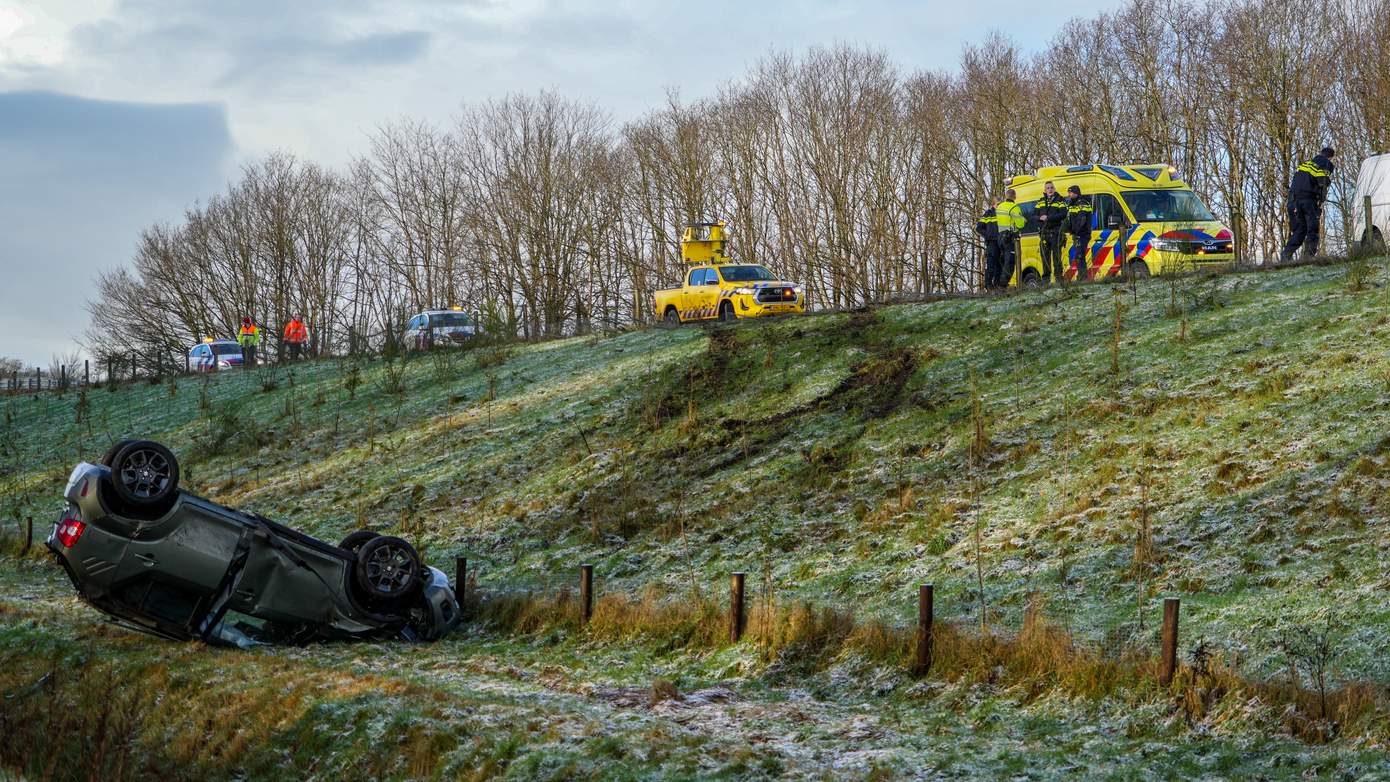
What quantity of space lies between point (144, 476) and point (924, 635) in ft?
23.9

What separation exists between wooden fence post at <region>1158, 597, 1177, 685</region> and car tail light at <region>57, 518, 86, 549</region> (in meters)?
9.35

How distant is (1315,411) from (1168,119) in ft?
115

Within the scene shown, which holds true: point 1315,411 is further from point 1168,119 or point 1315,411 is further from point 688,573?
point 1168,119

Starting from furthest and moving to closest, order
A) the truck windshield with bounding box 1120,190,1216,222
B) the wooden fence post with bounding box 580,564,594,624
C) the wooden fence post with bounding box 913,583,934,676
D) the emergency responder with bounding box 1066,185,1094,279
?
the emergency responder with bounding box 1066,185,1094,279, the truck windshield with bounding box 1120,190,1216,222, the wooden fence post with bounding box 580,564,594,624, the wooden fence post with bounding box 913,583,934,676

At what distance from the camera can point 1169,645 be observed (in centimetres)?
979

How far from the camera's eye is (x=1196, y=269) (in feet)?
77.2

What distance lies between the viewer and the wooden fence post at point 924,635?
11.3 meters

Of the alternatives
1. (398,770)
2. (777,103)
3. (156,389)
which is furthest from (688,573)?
(777,103)

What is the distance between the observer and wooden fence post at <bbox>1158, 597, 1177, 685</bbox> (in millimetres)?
9789

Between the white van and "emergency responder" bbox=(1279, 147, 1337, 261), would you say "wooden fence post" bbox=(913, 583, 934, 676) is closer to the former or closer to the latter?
the white van

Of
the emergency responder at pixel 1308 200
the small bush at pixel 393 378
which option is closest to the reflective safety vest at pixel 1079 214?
the emergency responder at pixel 1308 200

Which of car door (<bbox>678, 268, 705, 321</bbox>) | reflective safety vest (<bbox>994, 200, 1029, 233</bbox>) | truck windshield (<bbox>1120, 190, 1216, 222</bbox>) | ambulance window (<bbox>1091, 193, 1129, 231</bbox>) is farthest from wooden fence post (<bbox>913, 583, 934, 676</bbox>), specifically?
car door (<bbox>678, 268, 705, 321</bbox>)

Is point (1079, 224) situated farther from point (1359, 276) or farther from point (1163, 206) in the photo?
point (1359, 276)

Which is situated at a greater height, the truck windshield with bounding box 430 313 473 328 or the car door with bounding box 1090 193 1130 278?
the truck windshield with bounding box 430 313 473 328
